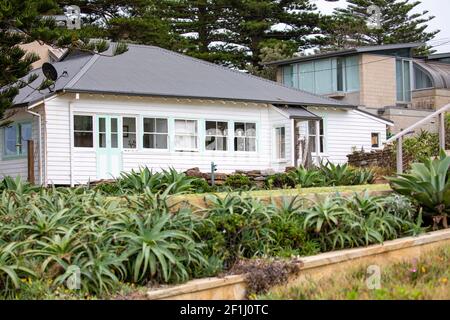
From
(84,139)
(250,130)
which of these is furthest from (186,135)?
(84,139)

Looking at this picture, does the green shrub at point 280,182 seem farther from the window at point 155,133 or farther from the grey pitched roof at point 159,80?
the grey pitched roof at point 159,80

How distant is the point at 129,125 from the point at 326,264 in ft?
60.2

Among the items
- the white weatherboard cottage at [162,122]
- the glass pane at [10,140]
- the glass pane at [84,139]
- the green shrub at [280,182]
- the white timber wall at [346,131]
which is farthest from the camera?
Answer: the white timber wall at [346,131]

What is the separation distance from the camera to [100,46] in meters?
17.4

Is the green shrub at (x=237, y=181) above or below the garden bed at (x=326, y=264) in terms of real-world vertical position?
above

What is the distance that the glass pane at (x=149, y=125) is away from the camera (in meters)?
26.2

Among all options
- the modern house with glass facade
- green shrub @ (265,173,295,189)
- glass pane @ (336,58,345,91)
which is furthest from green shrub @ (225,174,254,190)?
glass pane @ (336,58,345,91)

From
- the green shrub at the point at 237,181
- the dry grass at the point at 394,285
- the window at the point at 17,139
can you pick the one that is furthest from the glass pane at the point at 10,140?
the dry grass at the point at 394,285

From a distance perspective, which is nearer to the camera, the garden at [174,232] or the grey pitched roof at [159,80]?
the garden at [174,232]

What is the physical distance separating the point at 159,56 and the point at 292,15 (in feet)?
72.9

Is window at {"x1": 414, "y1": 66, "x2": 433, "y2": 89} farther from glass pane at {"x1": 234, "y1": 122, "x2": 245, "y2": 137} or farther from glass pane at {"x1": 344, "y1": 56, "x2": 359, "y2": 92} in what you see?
glass pane at {"x1": 234, "y1": 122, "x2": 245, "y2": 137}

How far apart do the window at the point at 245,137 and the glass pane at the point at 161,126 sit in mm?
2761
